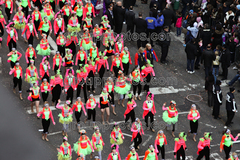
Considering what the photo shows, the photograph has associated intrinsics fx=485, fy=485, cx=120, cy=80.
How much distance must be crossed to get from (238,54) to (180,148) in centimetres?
910

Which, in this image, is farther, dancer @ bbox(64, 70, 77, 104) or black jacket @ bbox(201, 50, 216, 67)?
black jacket @ bbox(201, 50, 216, 67)

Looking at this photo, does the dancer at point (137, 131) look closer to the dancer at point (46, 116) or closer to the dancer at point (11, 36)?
the dancer at point (46, 116)

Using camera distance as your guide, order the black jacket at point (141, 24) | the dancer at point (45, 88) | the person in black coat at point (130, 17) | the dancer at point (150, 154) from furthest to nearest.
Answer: the person in black coat at point (130, 17) < the black jacket at point (141, 24) < the dancer at point (45, 88) < the dancer at point (150, 154)

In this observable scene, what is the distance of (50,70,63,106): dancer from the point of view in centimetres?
2216

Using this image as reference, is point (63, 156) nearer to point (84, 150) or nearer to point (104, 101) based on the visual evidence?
point (84, 150)

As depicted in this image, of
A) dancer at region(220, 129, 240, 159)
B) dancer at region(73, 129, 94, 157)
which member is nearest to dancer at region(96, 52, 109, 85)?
dancer at region(73, 129, 94, 157)

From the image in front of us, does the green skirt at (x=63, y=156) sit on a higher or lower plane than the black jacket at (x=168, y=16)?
lower

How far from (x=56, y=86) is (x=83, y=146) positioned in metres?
4.16

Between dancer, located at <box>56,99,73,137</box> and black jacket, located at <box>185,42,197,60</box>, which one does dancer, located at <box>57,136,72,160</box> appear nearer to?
dancer, located at <box>56,99,73,137</box>

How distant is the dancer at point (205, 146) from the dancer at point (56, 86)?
6941 millimetres

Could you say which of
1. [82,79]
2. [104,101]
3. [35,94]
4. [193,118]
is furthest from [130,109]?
[35,94]

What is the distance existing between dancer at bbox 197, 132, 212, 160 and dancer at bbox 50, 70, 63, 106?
6.94 m

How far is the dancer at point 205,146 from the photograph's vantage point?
19531mm

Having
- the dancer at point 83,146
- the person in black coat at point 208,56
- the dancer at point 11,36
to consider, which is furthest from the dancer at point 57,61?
the person in black coat at point 208,56
